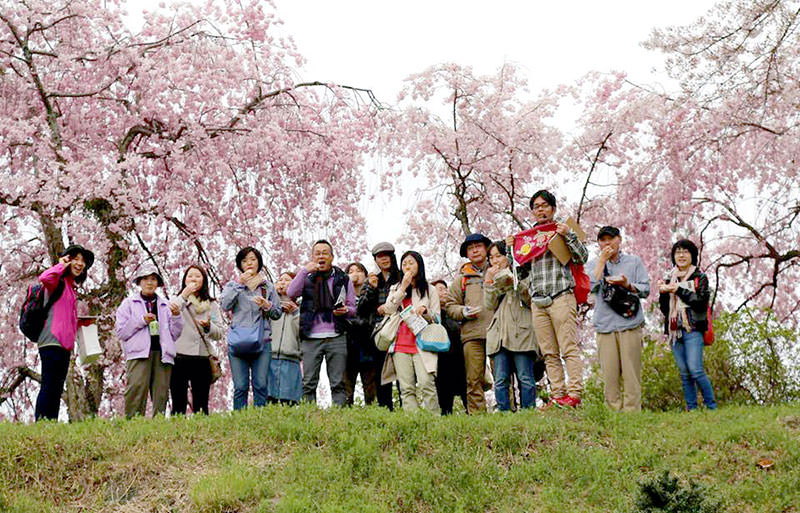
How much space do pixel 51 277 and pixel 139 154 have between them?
6.03 m

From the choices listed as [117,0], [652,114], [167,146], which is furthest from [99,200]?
[652,114]

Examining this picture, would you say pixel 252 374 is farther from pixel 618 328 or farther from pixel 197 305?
pixel 618 328

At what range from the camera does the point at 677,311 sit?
8641 mm

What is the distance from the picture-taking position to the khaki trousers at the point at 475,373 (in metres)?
8.98

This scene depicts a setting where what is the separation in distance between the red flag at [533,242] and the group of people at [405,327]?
0.02 meters

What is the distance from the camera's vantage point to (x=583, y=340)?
14.6m

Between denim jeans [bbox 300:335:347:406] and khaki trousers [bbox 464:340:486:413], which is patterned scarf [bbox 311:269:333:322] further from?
khaki trousers [bbox 464:340:486:413]

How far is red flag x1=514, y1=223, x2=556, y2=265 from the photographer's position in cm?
841

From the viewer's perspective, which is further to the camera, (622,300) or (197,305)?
(197,305)

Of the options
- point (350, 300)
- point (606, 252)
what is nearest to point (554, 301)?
point (606, 252)

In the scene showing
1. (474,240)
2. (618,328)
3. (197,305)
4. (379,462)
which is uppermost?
(474,240)

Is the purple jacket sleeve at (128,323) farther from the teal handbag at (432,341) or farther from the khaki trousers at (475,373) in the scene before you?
the khaki trousers at (475,373)

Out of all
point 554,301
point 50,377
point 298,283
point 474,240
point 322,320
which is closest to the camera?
point 50,377

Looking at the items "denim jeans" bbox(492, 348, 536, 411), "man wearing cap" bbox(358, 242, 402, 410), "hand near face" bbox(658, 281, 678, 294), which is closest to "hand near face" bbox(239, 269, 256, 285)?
"man wearing cap" bbox(358, 242, 402, 410)
